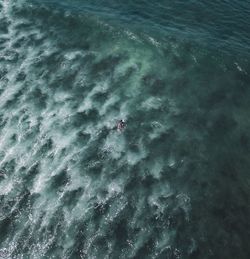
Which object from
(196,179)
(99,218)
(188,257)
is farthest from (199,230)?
(99,218)

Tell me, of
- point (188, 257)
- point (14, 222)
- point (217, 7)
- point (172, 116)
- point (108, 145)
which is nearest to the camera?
point (188, 257)

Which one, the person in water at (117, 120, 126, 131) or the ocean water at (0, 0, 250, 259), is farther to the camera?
the person in water at (117, 120, 126, 131)

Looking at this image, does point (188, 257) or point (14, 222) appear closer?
point (188, 257)

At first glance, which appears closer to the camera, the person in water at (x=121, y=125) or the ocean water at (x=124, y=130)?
the ocean water at (x=124, y=130)

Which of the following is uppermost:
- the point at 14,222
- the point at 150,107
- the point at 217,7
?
the point at 217,7

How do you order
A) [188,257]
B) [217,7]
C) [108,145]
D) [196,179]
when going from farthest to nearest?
[217,7] → [108,145] → [196,179] → [188,257]

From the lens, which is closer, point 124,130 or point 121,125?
point 124,130

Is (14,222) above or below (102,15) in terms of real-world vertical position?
below

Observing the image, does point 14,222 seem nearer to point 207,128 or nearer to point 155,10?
point 207,128
